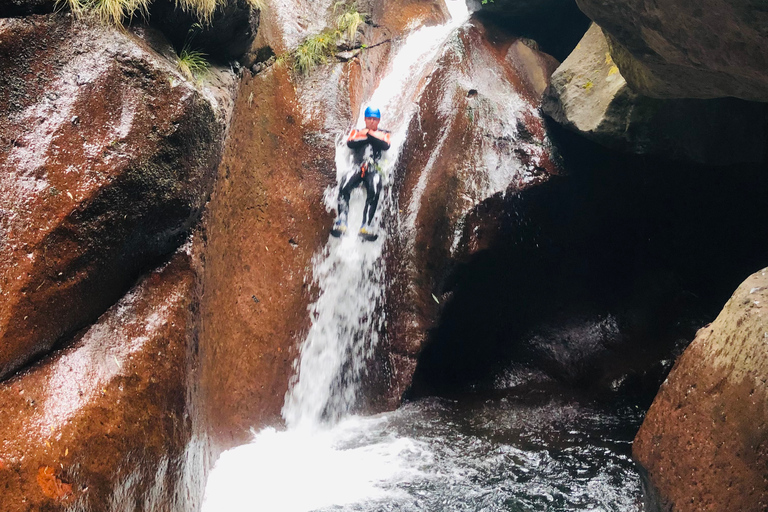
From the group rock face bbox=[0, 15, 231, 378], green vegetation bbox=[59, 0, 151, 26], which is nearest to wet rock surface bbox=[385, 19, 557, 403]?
rock face bbox=[0, 15, 231, 378]

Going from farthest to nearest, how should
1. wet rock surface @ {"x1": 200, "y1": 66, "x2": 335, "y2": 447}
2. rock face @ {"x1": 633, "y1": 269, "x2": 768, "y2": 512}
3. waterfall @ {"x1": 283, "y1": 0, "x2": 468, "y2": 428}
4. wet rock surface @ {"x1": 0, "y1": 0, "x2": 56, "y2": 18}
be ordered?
waterfall @ {"x1": 283, "y1": 0, "x2": 468, "y2": 428} < wet rock surface @ {"x1": 200, "y1": 66, "x2": 335, "y2": 447} < wet rock surface @ {"x1": 0, "y1": 0, "x2": 56, "y2": 18} < rock face @ {"x1": 633, "y1": 269, "x2": 768, "y2": 512}

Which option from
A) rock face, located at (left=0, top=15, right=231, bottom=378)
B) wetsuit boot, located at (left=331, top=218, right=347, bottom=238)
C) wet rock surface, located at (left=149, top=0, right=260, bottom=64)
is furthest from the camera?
wetsuit boot, located at (left=331, top=218, right=347, bottom=238)

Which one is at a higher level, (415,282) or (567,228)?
(567,228)

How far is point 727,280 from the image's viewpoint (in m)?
6.86

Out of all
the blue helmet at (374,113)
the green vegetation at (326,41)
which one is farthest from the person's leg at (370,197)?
the green vegetation at (326,41)

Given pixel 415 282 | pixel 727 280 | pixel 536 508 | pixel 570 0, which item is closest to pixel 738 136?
pixel 727 280

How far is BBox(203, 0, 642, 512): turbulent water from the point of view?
13.5 ft

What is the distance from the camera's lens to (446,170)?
6293 mm

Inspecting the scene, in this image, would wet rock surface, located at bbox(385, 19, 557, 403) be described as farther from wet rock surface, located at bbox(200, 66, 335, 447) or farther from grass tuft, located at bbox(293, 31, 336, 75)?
grass tuft, located at bbox(293, 31, 336, 75)

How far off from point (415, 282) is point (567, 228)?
2.25 m

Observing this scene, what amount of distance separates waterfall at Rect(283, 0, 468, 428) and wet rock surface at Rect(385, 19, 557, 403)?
193 mm

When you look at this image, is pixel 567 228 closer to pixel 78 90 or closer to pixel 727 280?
pixel 727 280

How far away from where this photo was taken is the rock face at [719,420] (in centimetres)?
282

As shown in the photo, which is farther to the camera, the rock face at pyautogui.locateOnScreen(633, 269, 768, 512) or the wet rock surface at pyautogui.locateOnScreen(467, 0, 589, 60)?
the wet rock surface at pyautogui.locateOnScreen(467, 0, 589, 60)
